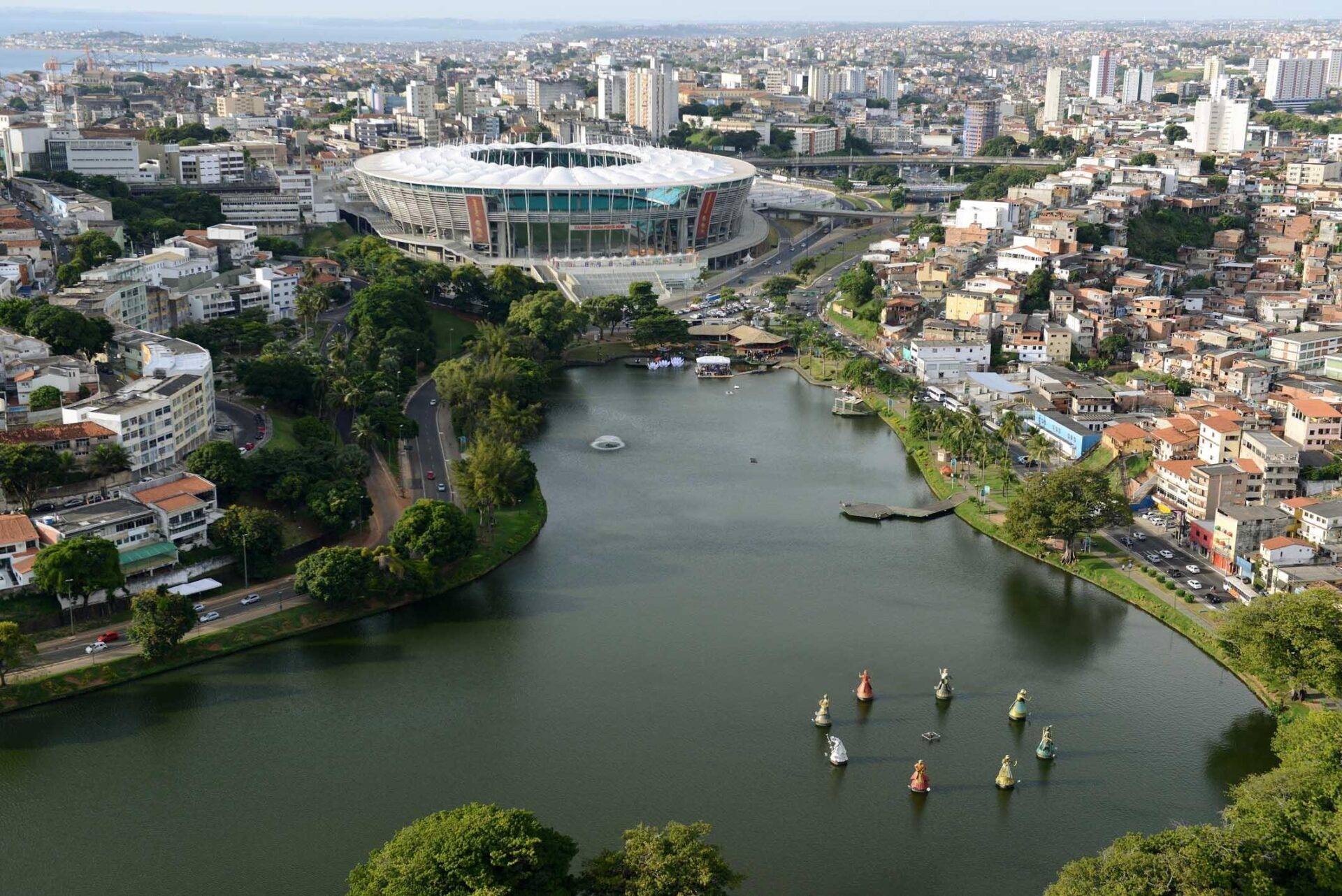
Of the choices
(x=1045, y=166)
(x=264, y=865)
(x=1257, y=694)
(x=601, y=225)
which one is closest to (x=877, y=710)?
(x=1257, y=694)

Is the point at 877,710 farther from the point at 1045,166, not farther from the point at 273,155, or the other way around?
the point at 1045,166

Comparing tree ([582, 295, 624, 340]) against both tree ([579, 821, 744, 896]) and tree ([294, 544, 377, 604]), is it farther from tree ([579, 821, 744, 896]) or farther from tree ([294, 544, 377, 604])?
tree ([579, 821, 744, 896])

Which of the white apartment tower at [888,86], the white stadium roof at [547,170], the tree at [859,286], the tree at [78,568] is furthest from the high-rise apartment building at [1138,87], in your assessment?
the tree at [78,568]

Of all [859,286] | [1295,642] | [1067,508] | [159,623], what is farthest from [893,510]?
[859,286]

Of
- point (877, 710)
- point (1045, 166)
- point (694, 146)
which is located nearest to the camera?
point (877, 710)

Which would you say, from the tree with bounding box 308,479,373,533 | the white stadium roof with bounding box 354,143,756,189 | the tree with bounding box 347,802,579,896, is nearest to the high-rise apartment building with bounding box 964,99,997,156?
the white stadium roof with bounding box 354,143,756,189

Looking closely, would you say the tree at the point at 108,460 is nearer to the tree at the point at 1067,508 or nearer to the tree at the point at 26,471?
the tree at the point at 26,471
